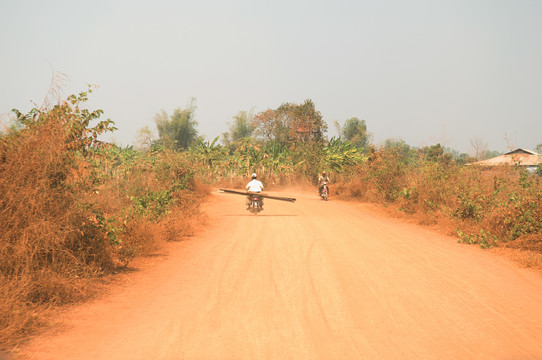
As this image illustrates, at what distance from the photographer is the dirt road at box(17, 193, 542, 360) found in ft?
14.8

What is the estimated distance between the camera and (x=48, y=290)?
576cm

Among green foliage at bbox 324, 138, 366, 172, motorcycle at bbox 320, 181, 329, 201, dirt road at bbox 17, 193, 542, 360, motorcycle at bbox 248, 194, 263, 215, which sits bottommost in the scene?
dirt road at bbox 17, 193, 542, 360

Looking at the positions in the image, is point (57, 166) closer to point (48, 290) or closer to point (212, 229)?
point (48, 290)

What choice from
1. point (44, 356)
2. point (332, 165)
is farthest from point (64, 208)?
point (332, 165)

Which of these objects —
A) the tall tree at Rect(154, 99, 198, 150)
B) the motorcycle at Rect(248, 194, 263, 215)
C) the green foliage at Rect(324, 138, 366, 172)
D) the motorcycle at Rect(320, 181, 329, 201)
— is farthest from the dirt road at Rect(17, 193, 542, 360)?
the tall tree at Rect(154, 99, 198, 150)

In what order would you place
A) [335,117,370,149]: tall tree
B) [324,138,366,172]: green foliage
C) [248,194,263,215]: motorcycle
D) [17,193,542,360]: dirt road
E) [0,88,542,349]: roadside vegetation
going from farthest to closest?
[335,117,370,149]: tall tree, [324,138,366,172]: green foliage, [248,194,263,215]: motorcycle, [0,88,542,349]: roadside vegetation, [17,193,542,360]: dirt road

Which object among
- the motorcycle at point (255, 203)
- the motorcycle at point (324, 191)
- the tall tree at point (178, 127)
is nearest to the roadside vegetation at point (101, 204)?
the motorcycle at point (324, 191)

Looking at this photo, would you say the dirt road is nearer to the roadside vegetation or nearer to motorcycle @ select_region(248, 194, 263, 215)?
the roadside vegetation

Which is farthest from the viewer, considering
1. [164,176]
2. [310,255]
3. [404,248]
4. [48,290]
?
[164,176]

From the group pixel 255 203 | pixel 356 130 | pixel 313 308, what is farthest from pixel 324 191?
pixel 356 130

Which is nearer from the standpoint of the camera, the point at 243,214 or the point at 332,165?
the point at 243,214

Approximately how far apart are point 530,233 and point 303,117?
38.9 metres

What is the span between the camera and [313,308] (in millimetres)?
5773

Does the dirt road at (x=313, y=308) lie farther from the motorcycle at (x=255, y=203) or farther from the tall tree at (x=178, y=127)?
the tall tree at (x=178, y=127)
